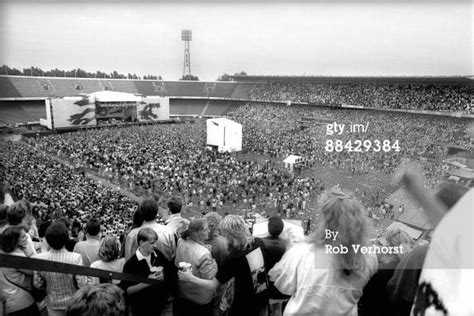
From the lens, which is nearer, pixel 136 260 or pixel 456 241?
pixel 456 241

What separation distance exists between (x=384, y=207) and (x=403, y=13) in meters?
1.27

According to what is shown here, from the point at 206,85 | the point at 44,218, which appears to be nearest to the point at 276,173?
the point at 44,218

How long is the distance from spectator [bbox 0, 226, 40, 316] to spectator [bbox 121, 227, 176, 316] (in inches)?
22.3

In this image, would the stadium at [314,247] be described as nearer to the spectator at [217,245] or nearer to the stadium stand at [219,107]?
the spectator at [217,245]

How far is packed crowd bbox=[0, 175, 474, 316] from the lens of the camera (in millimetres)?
911

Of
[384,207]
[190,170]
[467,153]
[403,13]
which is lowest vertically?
[190,170]

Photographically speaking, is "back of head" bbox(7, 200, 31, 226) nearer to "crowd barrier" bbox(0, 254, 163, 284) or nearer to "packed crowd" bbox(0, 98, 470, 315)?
"packed crowd" bbox(0, 98, 470, 315)

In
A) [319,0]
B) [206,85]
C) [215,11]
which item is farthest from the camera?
[206,85]

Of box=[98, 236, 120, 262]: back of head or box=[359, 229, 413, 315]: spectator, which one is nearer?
box=[359, 229, 413, 315]: spectator

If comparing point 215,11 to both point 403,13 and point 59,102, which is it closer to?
point 403,13

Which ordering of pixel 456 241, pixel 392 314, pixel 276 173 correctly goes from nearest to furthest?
pixel 456 241 → pixel 392 314 → pixel 276 173

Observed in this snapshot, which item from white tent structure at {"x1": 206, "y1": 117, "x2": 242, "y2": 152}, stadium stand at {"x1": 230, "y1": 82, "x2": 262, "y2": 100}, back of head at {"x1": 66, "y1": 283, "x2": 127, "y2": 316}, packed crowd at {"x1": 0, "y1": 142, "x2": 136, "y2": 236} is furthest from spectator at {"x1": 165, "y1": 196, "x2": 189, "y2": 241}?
stadium stand at {"x1": 230, "y1": 82, "x2": 262, "y2": 100}

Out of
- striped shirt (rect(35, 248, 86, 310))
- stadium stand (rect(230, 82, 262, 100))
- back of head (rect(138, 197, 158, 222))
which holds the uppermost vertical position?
stadium stand (rect(230, 82, 262, 100))

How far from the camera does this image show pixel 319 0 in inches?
65.3
